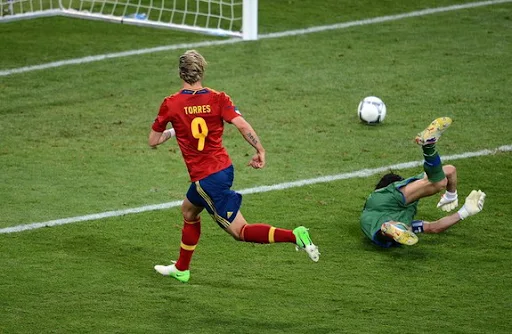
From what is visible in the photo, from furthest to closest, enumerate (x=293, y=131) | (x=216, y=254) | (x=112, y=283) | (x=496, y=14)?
(x=496, y=14) < (x=293, y=131) < (x=216, y=254) < (x=112, y=283)

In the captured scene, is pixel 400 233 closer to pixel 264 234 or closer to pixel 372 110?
pixel 264 234

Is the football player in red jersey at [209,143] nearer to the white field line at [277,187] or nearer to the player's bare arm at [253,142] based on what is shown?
the player's bare arm at [253,142]

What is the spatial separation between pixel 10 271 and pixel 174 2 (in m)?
8.67

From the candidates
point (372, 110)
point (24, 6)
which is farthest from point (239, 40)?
point (372, 110)

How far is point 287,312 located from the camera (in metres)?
7.89

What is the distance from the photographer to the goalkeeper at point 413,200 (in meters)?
8.93

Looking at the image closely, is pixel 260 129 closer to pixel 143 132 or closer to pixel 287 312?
pixel 143 132

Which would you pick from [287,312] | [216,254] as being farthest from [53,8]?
[287,312]

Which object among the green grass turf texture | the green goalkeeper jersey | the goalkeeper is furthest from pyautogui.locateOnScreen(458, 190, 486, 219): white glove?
the green goalkeeper jersey

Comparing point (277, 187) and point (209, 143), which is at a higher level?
point (209, 143)

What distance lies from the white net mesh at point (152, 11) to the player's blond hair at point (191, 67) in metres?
7.69

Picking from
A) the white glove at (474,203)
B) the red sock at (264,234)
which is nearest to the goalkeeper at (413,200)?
the white glove at (474,203)

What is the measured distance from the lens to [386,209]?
29.9 ft

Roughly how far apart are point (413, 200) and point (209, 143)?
2.14m
